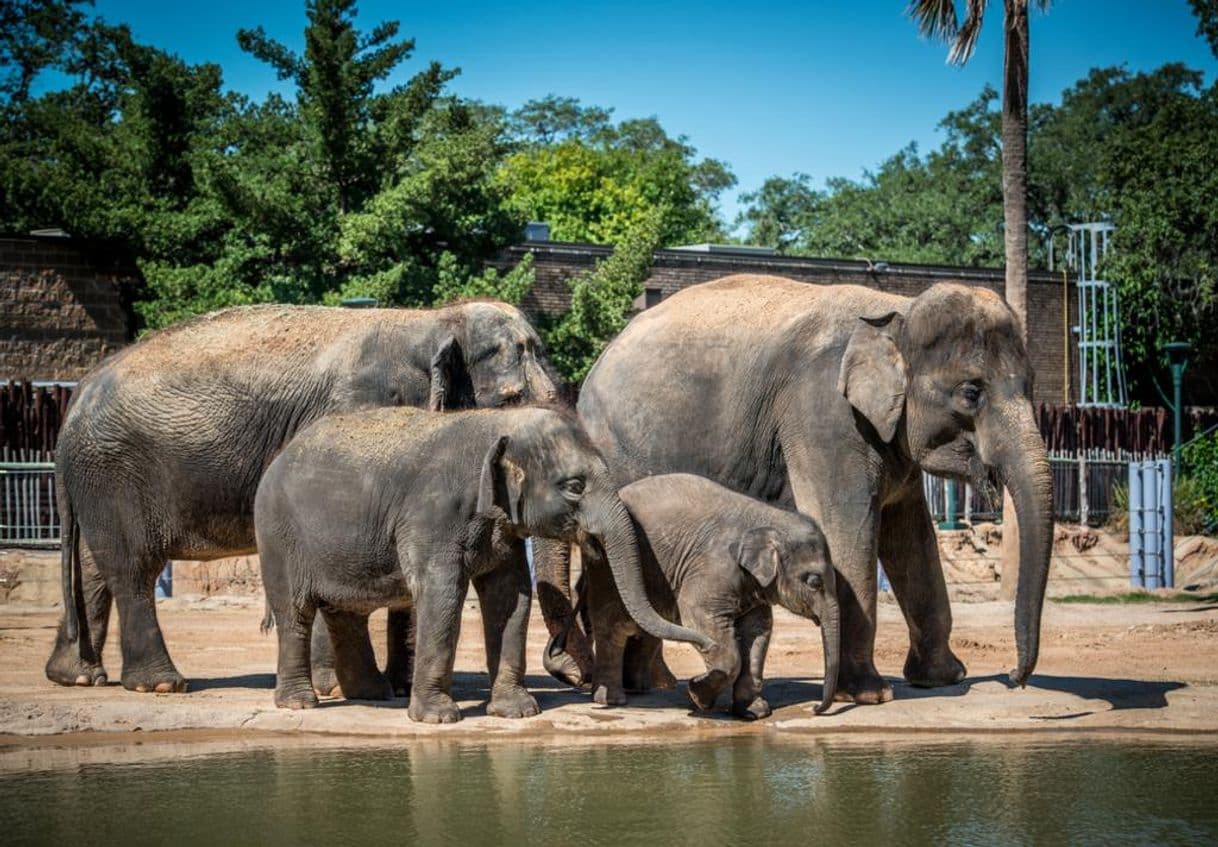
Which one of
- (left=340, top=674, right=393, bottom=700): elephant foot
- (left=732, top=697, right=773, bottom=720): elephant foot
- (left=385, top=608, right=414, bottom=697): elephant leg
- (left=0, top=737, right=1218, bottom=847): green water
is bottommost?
(left=0, top=737, right=1218, bottom=847): green water

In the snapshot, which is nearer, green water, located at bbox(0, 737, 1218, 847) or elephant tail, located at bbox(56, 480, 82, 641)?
green water, located at bbox(0, 737, 1218, 847)

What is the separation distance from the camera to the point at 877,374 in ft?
36.9

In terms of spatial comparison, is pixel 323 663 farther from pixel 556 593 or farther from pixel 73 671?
pixel 73 671

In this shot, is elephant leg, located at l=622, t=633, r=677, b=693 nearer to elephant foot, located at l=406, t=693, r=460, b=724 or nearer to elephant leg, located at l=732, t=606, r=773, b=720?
elephant leg, located at l=732, t=606, r=773, b=720

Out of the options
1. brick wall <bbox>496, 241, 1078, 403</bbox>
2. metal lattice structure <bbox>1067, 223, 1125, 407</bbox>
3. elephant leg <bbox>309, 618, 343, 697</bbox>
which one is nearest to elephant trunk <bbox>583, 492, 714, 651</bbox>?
elephant leg <bbox>309, 618, 343, 697</bbox>

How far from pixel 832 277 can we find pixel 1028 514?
1106 inches

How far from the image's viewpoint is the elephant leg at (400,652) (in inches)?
476

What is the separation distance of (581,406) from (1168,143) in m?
32.1

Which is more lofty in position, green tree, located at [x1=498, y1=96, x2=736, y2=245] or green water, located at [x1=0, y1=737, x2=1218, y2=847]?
green tree, located at [x1=498, y1=96, x2=736, y2=245]

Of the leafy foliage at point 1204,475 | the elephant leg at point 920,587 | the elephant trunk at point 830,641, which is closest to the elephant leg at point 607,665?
the elephant trunk at point 830,641

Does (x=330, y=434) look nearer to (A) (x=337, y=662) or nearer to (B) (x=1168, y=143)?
(A) (x=337, y=662)

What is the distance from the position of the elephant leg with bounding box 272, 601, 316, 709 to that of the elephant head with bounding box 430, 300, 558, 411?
70.1 inches

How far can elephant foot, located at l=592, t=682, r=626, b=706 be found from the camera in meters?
11.4

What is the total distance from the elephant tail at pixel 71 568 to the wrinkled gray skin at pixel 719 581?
12.9 feet
